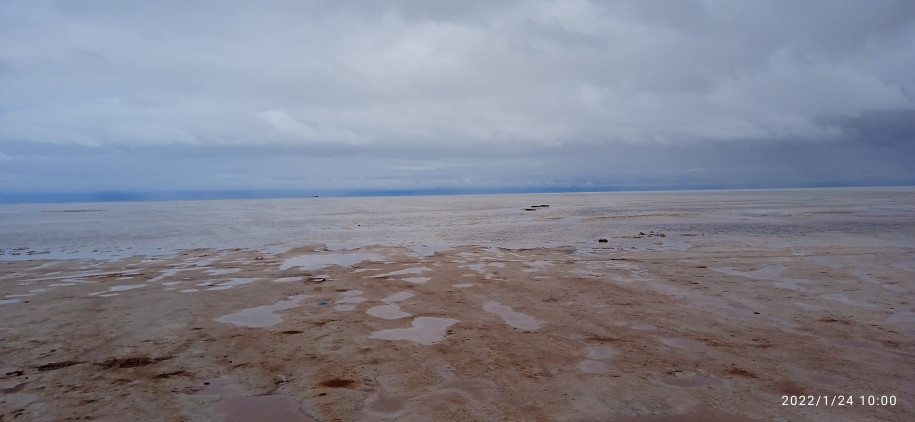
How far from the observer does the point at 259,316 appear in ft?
29.6

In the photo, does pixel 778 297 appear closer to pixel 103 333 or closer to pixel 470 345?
pixel 470 345

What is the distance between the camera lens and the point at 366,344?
23.4ft

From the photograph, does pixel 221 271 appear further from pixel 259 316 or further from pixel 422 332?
pixel 422 332

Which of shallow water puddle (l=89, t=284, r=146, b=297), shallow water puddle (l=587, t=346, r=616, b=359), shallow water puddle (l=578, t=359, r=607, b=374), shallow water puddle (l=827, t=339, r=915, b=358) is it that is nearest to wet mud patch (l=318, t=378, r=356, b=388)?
shallow water puddle (l=578, t=359, r=607, b=374)

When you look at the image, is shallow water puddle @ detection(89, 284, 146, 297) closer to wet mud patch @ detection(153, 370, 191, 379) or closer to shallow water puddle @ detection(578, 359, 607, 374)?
wet mud patch @ detection(153, 370, 191, 379)

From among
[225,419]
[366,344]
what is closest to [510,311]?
Answer: [366,344]

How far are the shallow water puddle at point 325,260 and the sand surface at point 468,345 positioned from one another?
2.09 m

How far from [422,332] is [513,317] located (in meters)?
1.79

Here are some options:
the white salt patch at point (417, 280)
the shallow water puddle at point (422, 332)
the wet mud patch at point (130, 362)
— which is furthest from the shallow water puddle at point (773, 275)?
the wet mud patch at point (130, 362)

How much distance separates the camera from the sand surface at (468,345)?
5043 mm

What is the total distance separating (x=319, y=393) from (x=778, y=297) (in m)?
9.26

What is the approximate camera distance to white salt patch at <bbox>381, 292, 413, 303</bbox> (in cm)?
1031

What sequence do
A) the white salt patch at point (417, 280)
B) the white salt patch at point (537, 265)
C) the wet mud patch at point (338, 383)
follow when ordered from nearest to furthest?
the wet mud patch at point (338, 383) → the white salt patch at point (417, 280) → the white salt patch at point (537, 265)

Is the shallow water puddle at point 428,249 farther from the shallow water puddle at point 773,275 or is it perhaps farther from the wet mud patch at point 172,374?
the wet mud patch at point 172,374
